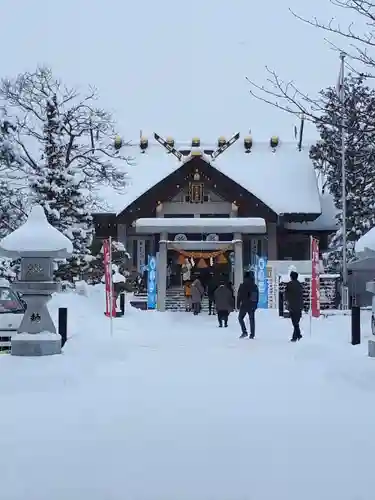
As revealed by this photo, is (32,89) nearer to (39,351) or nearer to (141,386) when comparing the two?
(39,351)

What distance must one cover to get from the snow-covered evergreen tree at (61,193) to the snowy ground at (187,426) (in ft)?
43.1

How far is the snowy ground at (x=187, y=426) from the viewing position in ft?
15.9

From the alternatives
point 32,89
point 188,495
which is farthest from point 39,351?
point 32,89

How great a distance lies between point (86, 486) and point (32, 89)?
23986 mm

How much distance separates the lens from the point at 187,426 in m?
6.51

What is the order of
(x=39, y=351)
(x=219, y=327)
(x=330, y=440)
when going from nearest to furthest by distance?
(x=330, y=440) → (x=39, y=351) → (x=219, y=327)

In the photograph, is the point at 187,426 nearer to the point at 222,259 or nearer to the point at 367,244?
the point at 367,244

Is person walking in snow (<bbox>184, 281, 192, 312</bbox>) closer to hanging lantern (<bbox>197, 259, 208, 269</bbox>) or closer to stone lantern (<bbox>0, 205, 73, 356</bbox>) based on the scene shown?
hanging lantern (<bbox>197, 259, 208, 269</bbox>)

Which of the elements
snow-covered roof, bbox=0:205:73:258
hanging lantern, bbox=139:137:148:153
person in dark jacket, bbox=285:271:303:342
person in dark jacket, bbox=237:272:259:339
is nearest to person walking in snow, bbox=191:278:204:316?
person in dark jacket, bbox=237:272:259:339

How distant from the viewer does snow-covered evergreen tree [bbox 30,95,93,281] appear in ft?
80.7

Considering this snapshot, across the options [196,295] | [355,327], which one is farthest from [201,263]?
[355,327]

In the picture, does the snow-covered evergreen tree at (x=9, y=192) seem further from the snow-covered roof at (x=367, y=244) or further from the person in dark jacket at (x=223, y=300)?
the snow-covered roof at (x=367, y=244)

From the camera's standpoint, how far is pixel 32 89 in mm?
26703

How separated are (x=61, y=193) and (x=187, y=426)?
19.1m
